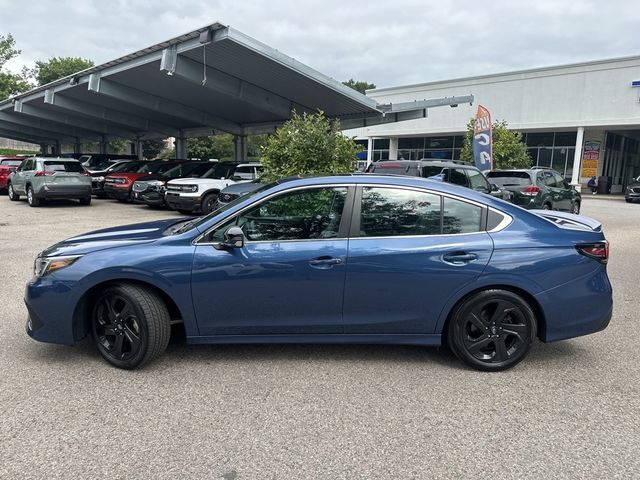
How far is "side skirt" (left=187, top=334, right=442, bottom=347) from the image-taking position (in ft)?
12.5

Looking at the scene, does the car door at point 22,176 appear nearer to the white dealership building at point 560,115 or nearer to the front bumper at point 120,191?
the front bumper at point 120,191

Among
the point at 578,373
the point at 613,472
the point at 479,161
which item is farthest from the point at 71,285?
the point at 479,161

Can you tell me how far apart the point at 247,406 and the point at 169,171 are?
14.6m

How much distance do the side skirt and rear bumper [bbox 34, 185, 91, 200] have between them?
14385mm

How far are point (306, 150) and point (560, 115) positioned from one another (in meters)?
27.1

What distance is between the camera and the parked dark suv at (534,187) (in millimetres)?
12820

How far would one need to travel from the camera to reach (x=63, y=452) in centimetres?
276

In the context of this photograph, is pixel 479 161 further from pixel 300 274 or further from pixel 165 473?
pixel 165 473

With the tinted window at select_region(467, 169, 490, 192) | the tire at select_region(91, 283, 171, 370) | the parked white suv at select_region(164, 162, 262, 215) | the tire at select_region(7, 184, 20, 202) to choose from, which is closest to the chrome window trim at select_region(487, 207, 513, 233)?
the tire at select_region(91, 283, 171, 370)

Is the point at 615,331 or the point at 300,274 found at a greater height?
the point at 300,274

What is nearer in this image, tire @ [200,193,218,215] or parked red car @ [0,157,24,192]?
tire @ [200,193,218,215]

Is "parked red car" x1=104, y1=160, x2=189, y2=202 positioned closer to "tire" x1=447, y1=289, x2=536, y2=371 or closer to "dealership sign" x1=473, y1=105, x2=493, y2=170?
"dealership sign" x1=473, y1=105, x2=493, y2=170

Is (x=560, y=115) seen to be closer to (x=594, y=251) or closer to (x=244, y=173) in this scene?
(x=244, y=173)

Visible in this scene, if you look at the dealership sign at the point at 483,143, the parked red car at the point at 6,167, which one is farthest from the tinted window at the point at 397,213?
the parked red car at the point at 6,167
